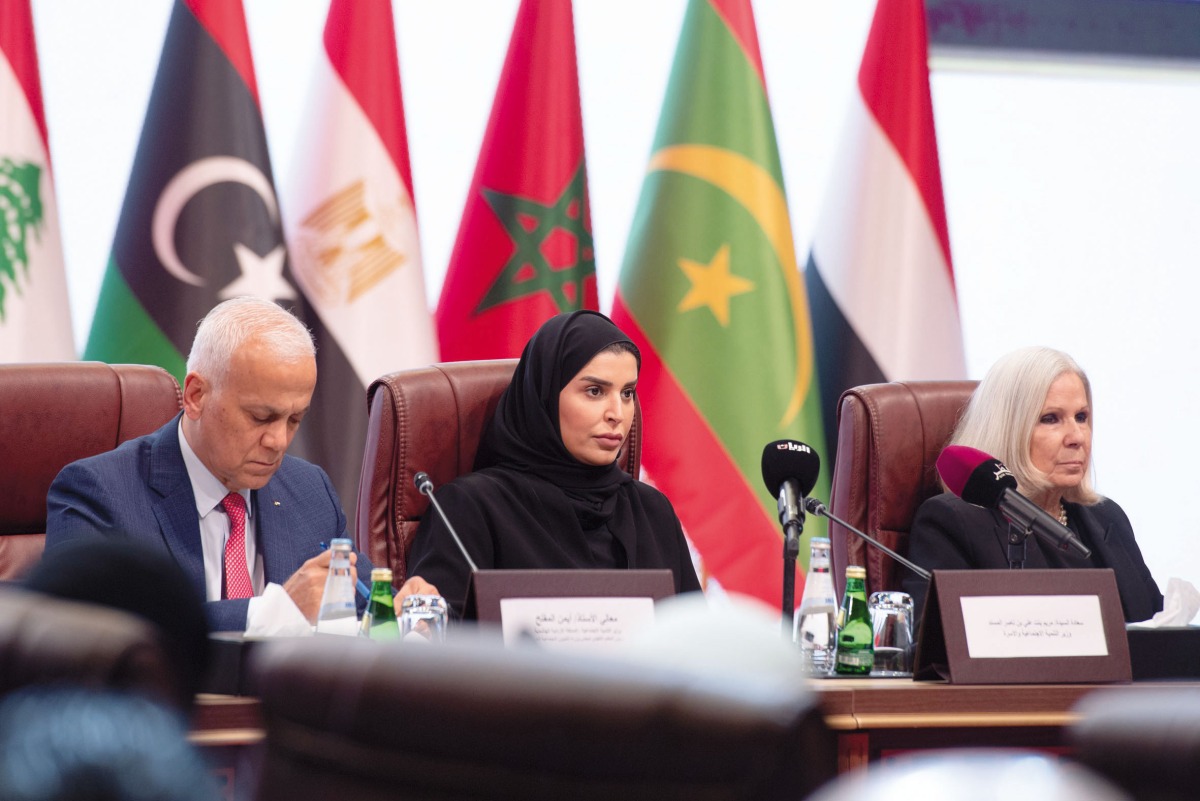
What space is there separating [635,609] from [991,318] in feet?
9.62

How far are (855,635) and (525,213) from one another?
1909 mm

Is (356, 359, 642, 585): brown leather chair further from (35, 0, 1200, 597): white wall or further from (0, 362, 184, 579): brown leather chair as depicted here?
(35, 0, 1200, 597): white wall

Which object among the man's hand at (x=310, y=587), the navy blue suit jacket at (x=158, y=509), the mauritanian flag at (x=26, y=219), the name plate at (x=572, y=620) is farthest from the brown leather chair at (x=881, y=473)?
the mauritanian flag at (x=26, y=219)

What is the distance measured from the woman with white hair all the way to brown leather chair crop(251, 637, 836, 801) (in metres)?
2.36

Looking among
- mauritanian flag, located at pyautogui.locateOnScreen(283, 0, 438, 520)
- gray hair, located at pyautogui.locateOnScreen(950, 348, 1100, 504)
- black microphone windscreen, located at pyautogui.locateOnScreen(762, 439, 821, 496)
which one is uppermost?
mauritanian flag, located at pyautogui.locateOnScreen(283, 0, 438, 520)

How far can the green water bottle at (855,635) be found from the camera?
6.87 feet

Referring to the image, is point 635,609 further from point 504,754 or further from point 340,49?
point 340,49

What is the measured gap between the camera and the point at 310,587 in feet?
6.49

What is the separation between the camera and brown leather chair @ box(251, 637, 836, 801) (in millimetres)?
586

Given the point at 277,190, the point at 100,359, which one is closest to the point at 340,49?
the point at 277,190

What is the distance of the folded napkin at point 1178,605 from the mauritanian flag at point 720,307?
137 cm

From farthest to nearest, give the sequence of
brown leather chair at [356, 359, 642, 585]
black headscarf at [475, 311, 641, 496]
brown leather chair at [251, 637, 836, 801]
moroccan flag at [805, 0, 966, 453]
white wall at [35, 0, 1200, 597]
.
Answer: white wall at [35, 0, 1200, 597]
moroccan flag at [805, 0, 966, 453]
black headscarf at [475, 311, 641, 496]
brown leather chair at [356, 359, 642, 585]
brown leather chair at [251, 637, 836, 801]

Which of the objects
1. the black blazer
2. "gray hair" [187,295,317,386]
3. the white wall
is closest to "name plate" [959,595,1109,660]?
the black blazer

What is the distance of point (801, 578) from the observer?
12.0ft
